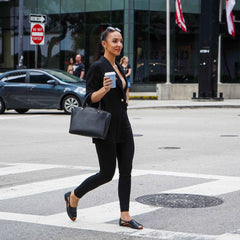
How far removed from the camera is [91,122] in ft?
20.6

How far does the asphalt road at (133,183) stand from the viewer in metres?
6.40

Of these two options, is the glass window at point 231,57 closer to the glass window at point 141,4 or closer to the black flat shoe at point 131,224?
the glass window at point 141,4

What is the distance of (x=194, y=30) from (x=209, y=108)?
13529 mm

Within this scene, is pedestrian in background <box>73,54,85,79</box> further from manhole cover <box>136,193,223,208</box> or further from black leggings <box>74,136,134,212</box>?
black leggings <box>74,136,134,212</box>

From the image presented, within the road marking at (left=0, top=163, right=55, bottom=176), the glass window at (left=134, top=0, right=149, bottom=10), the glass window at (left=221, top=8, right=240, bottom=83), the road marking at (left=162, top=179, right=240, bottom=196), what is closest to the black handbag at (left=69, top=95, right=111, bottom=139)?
the road marking at (left=162, top=179, right=240, bottom=196)

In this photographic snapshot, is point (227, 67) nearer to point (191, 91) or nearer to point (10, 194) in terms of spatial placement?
point (191, 91)

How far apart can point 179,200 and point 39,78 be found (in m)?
15.9

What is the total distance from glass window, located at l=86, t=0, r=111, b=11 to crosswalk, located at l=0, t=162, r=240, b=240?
28.0 m

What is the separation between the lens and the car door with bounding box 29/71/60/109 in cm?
2269

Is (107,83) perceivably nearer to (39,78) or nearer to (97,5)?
(39,78)

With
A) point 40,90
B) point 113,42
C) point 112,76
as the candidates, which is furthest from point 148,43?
point 112,76

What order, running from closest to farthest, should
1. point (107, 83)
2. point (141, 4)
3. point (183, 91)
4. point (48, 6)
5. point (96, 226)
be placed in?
point (107, 83), point (96, 226), point (183, 91), point (141, 4), point (48, 6)

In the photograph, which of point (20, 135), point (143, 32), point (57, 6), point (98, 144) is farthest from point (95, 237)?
point (57, 6)

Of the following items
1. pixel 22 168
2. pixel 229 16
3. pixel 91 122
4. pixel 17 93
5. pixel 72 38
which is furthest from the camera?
pixel 72 38
